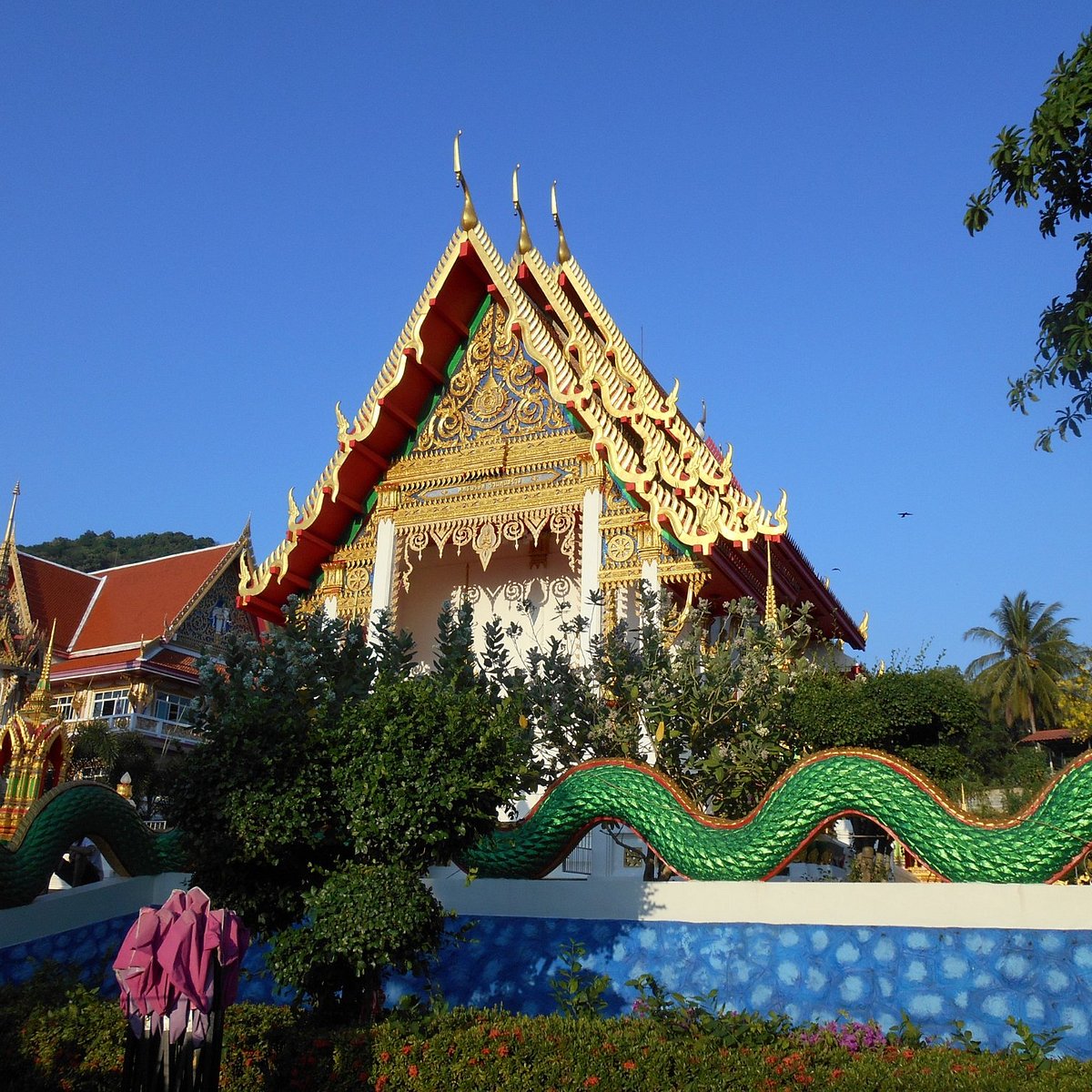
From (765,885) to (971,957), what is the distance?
1133mm

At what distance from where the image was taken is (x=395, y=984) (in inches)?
287

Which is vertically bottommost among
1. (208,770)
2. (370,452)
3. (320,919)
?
(320,919)

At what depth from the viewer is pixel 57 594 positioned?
22375 millimetres

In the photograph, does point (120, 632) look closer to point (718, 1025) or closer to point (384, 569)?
point (384, 569)

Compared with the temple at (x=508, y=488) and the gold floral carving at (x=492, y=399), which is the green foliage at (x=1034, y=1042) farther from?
the gold floral carving at (x=492, y=399)

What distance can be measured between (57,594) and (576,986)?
18.5 metres

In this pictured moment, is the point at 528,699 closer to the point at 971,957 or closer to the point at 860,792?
the point at 860,792

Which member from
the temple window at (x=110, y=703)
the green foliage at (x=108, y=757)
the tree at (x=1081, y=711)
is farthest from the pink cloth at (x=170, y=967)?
the temple window at (x=110, y=703)

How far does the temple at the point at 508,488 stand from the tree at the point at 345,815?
4.31 metres

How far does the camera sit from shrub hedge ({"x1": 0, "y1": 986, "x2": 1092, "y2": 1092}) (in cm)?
468

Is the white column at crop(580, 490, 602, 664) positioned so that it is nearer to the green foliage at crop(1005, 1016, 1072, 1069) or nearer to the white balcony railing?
the green foliage at crop(1005, 1016, 1072, 1069)

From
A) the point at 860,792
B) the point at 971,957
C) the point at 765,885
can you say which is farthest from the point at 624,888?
the point at 971,957

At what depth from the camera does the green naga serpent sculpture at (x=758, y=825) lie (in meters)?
6.35

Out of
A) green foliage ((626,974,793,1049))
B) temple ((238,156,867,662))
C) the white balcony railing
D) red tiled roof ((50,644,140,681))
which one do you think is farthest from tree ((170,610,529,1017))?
red tiled roof ((50,644,140,681))
